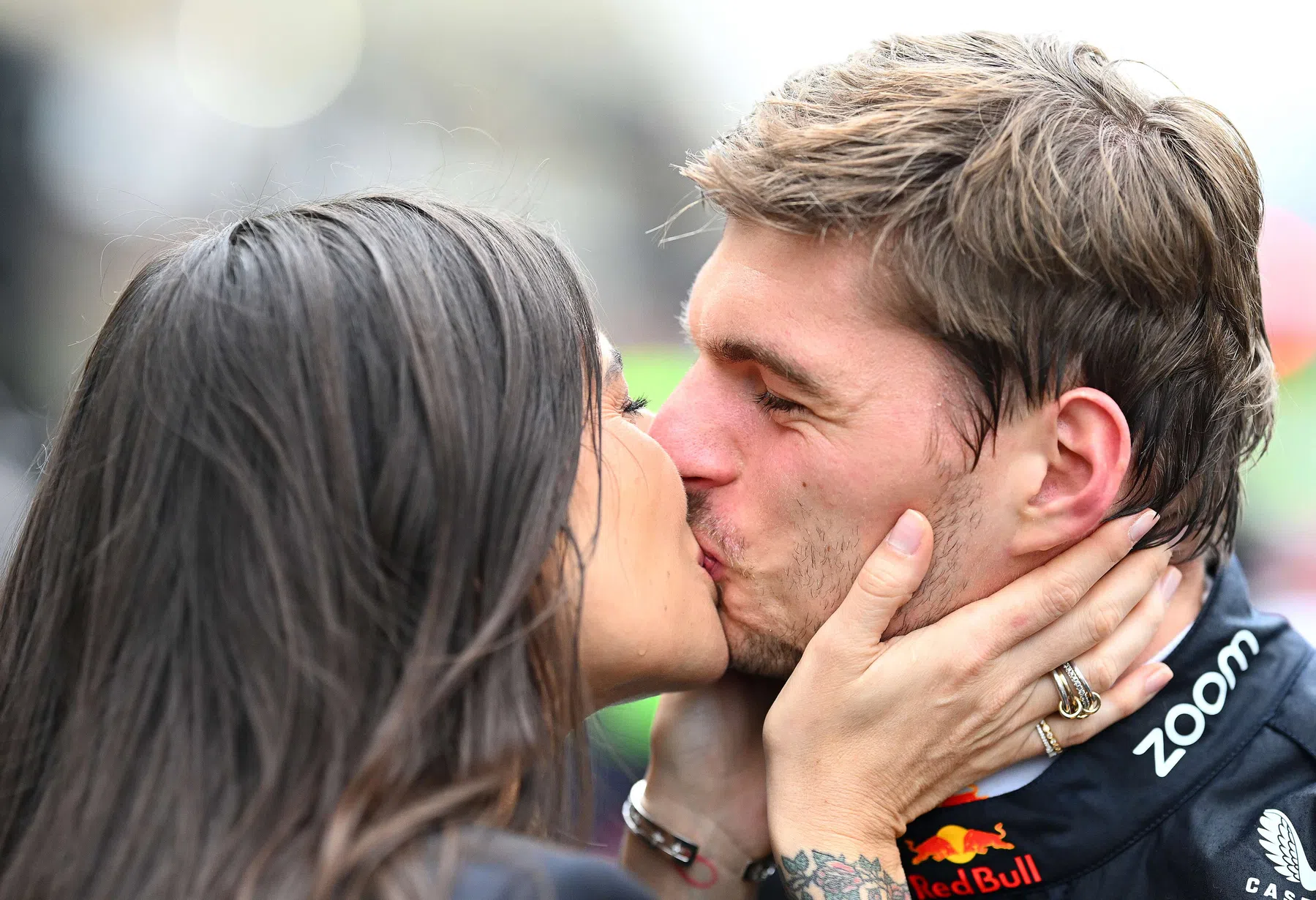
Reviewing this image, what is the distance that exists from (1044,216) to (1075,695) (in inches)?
38.1

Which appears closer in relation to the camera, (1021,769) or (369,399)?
(369,399)

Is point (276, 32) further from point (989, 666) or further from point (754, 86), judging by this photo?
point (989, 666)

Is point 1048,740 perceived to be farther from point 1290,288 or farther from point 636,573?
point 1290,288

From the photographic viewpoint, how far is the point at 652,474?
221cm

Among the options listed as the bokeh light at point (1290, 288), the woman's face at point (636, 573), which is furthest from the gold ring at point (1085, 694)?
the bokeh light at point (1290, 288)

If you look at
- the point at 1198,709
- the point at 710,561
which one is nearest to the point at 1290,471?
the point at 1198,709

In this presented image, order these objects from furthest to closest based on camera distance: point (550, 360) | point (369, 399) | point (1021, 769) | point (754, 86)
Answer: point (754, 86), point (1021, 769), point (550, 360), point (369, 399)

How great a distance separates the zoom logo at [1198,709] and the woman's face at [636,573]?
0.89m

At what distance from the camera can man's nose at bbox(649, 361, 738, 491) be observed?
2.42 m

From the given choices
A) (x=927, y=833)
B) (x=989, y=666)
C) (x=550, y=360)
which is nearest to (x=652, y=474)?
(x=550, y=360)

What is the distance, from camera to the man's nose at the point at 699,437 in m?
2.42

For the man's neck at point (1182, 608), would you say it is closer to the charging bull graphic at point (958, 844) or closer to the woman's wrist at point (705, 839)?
the charging bull graphic at point (958, 844)

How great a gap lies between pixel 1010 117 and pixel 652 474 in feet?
3.31

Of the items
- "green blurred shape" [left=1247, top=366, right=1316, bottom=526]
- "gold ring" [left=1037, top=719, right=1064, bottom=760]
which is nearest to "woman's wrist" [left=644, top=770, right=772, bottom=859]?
"gold ring" [left=1037, top=719, right=1064, bottom=760]
